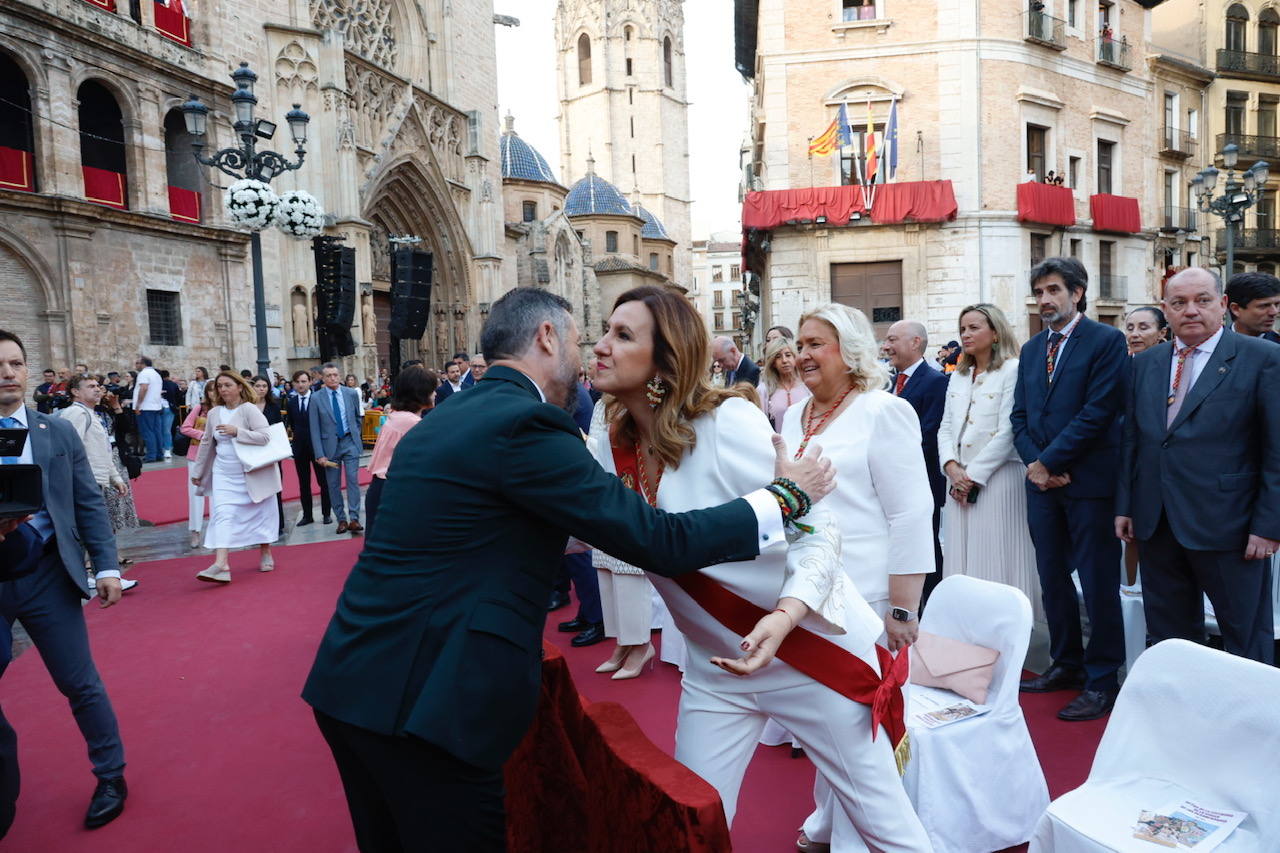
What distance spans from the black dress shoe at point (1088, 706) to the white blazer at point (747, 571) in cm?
240

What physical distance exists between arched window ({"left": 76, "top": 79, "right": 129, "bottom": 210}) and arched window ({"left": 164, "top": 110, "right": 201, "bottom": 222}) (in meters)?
1.17

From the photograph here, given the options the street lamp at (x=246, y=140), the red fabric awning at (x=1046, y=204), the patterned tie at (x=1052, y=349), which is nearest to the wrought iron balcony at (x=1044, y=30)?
the red fabric awning at (x=1046, y=204)

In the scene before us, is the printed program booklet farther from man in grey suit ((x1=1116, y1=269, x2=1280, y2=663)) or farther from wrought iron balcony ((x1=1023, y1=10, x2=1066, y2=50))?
wrought iron balcony ((x1=1023, y1=10, x2=1066, y2=50))

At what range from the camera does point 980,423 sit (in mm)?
4758

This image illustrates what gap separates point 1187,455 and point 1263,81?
37.2 metres

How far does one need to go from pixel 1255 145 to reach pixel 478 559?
38.7m

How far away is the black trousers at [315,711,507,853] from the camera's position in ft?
5.68

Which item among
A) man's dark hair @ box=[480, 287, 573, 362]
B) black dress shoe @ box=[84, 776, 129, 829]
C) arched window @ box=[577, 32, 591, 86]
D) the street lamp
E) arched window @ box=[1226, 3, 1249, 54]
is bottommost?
black dress shoe @ box=[84, 776, 129, 829]

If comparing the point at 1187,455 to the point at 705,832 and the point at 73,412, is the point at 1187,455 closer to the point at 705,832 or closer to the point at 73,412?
the point at 705,832

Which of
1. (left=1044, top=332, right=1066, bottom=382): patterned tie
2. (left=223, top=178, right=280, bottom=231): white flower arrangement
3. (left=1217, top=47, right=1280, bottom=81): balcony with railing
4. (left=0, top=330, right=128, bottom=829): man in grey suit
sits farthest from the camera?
(left=1217, top=47, right=1280, bottom=81): balcony with railing

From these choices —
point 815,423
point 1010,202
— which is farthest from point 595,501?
point 1010,202

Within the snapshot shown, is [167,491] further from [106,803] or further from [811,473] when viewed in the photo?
[811,473]

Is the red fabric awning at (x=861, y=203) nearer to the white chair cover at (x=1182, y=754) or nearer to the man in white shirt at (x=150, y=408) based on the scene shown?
the man in white shirt at (x=150, y=408)

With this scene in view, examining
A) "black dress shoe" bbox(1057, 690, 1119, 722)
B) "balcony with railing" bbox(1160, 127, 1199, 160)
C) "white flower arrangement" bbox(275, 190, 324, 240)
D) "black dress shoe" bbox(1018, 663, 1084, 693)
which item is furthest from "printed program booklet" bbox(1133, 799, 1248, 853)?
"balcony with railing" bbox(1160, 127, 1199, 160)
